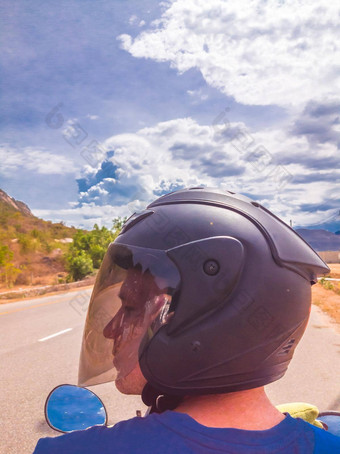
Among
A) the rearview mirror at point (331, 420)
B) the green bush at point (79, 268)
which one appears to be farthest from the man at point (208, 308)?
the green bush at point (79, 268)

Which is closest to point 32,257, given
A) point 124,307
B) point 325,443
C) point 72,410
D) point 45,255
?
point 45,255

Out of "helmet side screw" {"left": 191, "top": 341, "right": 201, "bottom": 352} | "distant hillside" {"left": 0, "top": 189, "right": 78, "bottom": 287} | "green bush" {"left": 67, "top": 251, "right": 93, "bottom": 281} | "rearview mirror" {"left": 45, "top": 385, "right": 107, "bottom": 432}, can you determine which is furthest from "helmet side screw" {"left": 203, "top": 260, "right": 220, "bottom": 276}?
"distant hillside" {"left": 0, "top": 189, "right": 78, "bottom": 287}

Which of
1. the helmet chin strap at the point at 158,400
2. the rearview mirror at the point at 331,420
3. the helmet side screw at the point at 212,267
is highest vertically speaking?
the helmet side screw at the point at 212,267

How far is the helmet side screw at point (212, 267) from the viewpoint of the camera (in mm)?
1502

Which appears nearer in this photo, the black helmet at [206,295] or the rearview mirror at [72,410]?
the black helmet at [206,295]

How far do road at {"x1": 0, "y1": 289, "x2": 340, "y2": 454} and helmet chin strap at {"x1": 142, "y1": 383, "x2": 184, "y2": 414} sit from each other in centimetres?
287

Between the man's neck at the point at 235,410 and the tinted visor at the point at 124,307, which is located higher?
the tinted visor at the point at 124,307

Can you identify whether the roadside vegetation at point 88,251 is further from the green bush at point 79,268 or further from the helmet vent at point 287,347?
the helmet vent at point 287,347

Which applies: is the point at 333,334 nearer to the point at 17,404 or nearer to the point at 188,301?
the point at 17,404

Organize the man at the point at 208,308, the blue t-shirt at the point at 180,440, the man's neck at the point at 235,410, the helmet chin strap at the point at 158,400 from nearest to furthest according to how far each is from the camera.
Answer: the blue t-shirt at the point at 180,440 → the man's neck at the point at 235,410 → the man at the point at 208,308 → the helmet chin strap at the point at 158,400

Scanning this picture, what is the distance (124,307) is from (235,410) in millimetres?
495

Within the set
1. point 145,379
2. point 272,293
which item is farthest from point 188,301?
point 145,379

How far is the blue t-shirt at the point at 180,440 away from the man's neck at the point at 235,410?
0.12 meters

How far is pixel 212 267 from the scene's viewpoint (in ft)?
4.93
